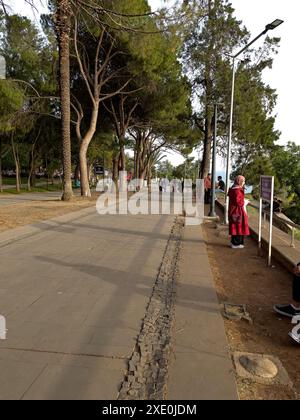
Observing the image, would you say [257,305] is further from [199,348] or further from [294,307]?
[199,348]

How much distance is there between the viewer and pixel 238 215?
8727 millimetres

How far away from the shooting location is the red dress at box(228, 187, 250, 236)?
8.70 m

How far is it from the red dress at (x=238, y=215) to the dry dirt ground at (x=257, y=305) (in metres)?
0.48

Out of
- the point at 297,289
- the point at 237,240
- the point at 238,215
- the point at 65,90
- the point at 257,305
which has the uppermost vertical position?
the point at 65,90

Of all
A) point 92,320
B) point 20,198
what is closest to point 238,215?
point 92,320

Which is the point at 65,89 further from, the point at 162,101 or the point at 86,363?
the point at 86,363

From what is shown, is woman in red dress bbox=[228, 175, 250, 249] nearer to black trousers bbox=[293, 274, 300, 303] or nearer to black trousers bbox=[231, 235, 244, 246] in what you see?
black trousers bbox=[231, 235, 244, 246]

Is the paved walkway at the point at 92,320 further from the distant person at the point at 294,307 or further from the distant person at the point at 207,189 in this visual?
the distant person at the point at 207,189

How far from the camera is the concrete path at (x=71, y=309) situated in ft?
9.91

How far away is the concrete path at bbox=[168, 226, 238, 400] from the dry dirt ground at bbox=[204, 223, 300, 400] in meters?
0.15

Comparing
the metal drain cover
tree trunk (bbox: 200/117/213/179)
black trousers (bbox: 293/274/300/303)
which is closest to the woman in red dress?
black trousers (bbox: 293/274/300/303)

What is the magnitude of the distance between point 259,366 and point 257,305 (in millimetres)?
1871

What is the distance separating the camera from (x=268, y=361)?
346 centimetres
